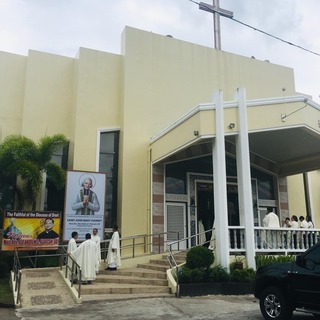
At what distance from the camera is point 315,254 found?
7.21 m

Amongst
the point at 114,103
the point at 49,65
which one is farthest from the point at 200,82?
the point at 49,65

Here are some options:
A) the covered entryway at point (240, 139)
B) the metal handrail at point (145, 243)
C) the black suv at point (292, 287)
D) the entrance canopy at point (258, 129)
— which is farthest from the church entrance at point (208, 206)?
the black suv at point (292, 287)

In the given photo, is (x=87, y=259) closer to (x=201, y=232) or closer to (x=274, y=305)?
(x=201, y=232)

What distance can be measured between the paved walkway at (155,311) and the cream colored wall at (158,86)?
6.20 meters

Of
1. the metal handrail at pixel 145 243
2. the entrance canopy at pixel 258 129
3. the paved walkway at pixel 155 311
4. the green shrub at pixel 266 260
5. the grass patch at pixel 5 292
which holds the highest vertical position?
the entrance canopy at pixel 258 129

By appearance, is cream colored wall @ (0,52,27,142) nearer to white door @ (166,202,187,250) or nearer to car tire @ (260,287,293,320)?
white door @ (166,202,187,250)

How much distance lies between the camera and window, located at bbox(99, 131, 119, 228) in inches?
651

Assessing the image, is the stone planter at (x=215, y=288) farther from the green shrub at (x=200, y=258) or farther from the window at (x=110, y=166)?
the window at (x=110, y=166)

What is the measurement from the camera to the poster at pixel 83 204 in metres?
14.5

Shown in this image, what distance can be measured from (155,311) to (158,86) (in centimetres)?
1145

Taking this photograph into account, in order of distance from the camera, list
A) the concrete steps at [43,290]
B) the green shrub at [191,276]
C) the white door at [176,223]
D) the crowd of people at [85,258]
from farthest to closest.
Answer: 1. the white door at [176,223]
2. the crowd of people at [85,258]
3. the green shrub at [191,276]
4. the concrete steps at [43,290]

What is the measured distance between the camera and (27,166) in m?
14.6

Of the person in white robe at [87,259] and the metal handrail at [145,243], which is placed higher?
the metal handrail at [145,243]

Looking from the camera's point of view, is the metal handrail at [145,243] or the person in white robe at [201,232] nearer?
the metal handrail at [145,243]
